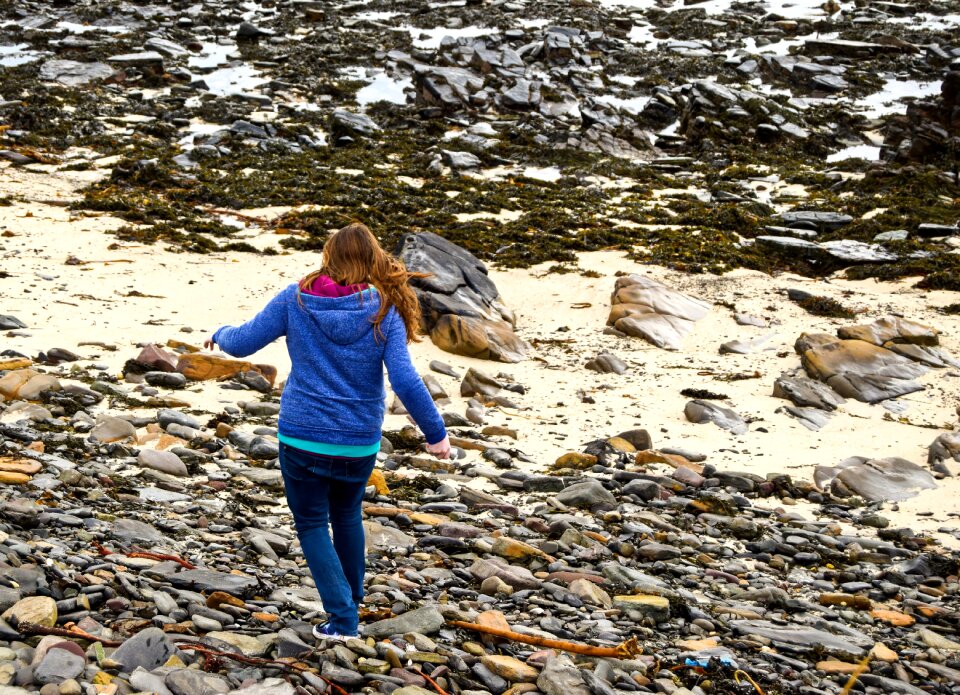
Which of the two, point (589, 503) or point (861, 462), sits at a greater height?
point (589, 503)

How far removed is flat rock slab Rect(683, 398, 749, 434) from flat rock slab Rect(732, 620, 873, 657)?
4.95m

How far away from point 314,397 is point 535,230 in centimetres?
1470

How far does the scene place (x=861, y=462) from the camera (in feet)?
29.5

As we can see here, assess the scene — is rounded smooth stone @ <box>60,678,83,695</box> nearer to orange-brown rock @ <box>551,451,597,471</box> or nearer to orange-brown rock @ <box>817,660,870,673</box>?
orange-brown rock @ <box>817,660,870,673</box>

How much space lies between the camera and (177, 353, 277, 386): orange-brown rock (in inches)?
375

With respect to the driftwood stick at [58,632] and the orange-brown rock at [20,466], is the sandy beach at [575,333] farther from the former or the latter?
the driftwood stick at [58,632]

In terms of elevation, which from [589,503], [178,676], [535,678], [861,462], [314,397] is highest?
[314,397]

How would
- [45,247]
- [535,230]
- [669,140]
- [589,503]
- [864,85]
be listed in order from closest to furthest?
[589,503]
[45,247]
[535,230]
[669,140]
[864,85]

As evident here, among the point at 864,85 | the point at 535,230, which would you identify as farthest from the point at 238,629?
the point at 864,85

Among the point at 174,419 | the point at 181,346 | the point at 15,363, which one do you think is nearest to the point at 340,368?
the point at 174,419

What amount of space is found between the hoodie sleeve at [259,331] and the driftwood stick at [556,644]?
1675 mm

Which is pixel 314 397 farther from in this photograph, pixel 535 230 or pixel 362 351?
pixel 535 230

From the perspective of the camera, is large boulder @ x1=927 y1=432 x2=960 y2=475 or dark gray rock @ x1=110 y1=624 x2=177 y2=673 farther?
large boulder @ x1=927 y1=432 x2=960 y2=475

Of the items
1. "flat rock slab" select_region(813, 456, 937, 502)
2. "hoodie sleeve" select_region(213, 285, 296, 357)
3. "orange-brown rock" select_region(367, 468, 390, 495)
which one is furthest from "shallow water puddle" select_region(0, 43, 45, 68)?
"hoodie sleeve" select_region(213, 285, 296, 357)
